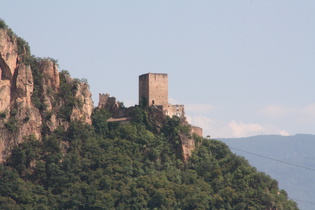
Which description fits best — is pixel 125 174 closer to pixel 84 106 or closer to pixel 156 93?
pixel 84 106

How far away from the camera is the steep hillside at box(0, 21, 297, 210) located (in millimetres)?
83625

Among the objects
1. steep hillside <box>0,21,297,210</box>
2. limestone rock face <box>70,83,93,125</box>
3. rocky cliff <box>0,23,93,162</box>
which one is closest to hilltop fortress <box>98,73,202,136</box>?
steep hillside <box>0,21,297,210</box>

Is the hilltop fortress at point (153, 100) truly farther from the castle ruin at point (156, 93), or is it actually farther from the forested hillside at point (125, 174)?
the forested hillside at point (125, 174)

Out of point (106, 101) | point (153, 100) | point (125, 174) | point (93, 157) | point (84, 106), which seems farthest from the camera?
point (106, 101)

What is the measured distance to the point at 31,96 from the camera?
88438 millimetres

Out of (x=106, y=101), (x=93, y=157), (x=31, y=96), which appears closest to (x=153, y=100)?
(x=106, y=101)

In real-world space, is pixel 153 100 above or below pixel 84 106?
above

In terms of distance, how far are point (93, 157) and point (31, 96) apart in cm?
941

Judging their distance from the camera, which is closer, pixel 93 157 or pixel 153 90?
pixel 93 157

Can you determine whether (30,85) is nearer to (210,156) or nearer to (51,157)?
(51,157)

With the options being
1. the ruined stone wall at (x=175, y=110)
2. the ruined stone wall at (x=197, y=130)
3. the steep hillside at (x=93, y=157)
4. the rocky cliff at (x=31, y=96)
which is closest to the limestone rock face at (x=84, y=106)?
the rocky cliff at (x=31, y=96)

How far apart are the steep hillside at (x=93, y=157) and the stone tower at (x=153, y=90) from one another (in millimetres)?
1632

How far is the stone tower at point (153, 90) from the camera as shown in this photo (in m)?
99.2

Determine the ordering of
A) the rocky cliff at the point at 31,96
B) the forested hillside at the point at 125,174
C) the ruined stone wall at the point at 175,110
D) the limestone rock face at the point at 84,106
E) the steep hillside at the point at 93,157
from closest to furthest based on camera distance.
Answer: the forested hillside at the point at 125,174 < the steep hillside at the point at 93,157 < the rocky cliff at the point at 31,96 < the limestone rock face at the point at 84,106 < the ruined stone wall at the point at 175,110
